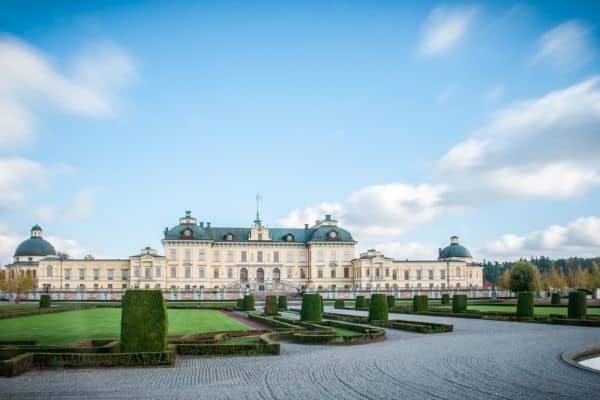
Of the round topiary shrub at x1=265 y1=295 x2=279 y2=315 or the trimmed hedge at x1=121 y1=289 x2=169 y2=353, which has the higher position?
the trimmed hedge at x1=121 y1=289 x2=169 y2=353

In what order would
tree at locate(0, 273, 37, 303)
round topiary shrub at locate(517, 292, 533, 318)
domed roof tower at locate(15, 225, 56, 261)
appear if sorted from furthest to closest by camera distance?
1. domed roof tower at locate(15, 225, 56, 261)
2. tree at locate(0, 273, 37, 303)
3. round topiary shrub at locate(517, 292, 533, 318)

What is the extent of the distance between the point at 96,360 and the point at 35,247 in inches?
2868

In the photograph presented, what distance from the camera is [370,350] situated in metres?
14.6

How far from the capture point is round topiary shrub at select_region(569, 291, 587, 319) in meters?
25.2

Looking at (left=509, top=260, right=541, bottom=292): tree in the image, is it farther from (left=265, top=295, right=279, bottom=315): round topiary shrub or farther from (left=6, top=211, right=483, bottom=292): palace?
(left=265, top=295, right=279, bottom=315): round topiary shrub

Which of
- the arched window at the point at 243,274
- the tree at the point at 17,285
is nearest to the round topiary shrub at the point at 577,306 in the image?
the tree at the point at 17,285

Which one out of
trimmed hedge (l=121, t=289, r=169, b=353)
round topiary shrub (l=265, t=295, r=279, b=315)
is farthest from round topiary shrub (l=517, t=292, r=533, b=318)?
trimmed hedge (l=121, t=289, r=169, b=353)

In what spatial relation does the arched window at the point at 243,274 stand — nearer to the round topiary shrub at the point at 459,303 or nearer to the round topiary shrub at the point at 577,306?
the round topiary shrub at the point at 459,303

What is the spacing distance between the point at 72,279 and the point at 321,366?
2497 inches

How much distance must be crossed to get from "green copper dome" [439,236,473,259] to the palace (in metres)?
0.87

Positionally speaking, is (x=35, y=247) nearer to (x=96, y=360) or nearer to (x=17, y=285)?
(x=17, y=285)

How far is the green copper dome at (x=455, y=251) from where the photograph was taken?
78375mm

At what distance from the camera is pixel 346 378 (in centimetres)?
Answer: 1051

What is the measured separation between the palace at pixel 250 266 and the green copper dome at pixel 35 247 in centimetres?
13
